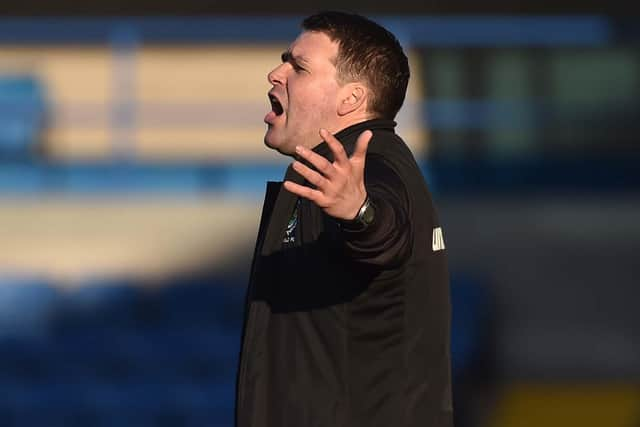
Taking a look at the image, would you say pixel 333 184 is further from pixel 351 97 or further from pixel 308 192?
pixel 351 97

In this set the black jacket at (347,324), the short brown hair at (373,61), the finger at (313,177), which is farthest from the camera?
the short brown hair at (373,61)

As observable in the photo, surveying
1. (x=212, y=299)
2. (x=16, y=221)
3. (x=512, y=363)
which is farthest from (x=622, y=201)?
(x=16, y=221)

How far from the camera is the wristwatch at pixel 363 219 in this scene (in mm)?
2219

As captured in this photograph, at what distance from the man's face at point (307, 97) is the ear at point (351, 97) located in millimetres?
12

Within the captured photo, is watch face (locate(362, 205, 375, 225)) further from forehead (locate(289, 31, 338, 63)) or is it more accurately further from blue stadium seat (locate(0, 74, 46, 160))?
blue stadium seat (locate(0, 74, 46, 160))

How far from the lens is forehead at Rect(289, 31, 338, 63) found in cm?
263

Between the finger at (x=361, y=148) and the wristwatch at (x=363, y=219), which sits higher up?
the finger at (x=361, y=148)

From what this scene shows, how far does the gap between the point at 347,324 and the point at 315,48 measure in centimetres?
56

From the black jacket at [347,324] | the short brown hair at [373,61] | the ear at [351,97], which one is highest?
the short brown hair at [373,61]

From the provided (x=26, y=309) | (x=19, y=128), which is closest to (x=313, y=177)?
(x=26, y=309)

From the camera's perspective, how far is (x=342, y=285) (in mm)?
2471

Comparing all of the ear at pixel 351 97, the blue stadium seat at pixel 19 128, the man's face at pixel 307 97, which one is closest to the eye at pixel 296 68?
the man's face at pixel 307 97

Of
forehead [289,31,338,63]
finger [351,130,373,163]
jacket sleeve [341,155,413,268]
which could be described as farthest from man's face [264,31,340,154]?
finger [351,130,373,163]

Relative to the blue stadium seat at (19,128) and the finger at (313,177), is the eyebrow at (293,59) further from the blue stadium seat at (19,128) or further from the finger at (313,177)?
the blue stadium seat at (19,128)
